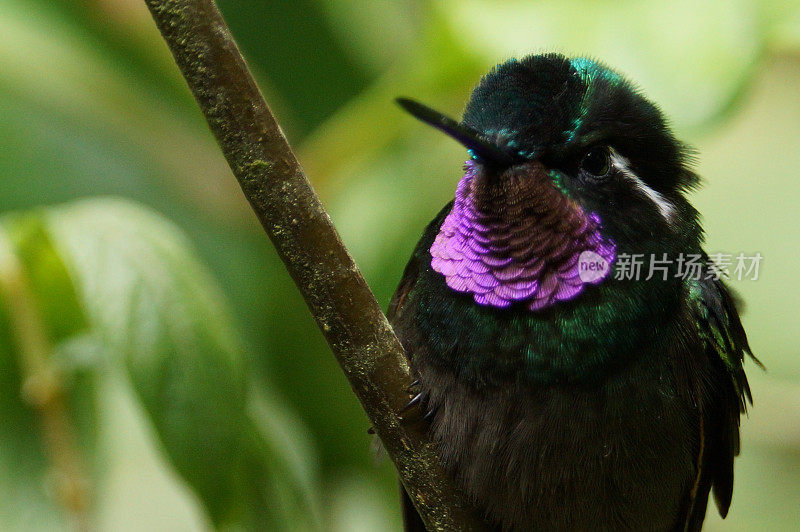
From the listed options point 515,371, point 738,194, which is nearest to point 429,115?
Result: point 515,371

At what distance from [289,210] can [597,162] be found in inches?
25.4

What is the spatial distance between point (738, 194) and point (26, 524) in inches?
107

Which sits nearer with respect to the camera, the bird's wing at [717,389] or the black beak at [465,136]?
the black beak at [465,136]

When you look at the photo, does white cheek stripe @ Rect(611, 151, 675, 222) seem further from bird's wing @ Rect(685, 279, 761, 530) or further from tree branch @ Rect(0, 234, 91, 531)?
tree branch @ Rect(0, 234, 91, 531)

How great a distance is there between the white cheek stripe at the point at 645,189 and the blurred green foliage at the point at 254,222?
0.29 m

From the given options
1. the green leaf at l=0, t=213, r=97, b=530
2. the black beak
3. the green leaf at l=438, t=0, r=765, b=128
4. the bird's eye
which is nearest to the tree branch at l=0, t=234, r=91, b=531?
the green leaf at l=0, t=213, r=97, b=530

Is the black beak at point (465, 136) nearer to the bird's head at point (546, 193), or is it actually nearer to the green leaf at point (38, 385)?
the bird's head at point (546, 193)

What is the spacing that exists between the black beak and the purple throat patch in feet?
0.10

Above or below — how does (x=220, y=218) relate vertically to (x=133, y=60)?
below

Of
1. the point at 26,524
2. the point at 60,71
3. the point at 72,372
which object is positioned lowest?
the point at 26,524

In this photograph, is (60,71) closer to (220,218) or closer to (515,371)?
(220,218)

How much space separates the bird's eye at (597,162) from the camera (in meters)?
1.71

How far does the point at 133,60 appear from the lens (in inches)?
140

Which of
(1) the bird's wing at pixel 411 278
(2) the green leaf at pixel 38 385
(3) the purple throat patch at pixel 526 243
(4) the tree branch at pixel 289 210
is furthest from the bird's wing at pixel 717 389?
(2) the green leaf at pixel 38 385
